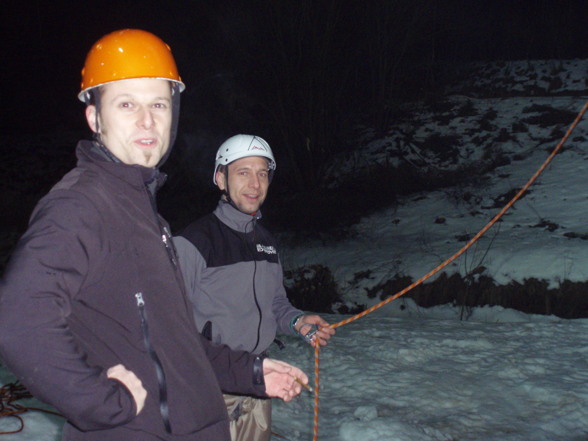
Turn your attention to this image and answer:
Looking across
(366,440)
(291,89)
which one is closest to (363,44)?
(291,89)

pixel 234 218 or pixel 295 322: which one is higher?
pixel 234 218

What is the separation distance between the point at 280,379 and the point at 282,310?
0.99 metres

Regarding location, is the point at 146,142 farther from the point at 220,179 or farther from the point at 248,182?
the point at 220,179

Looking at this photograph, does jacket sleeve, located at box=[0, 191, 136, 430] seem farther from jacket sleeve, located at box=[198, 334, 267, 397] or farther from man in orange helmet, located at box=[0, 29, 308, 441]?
jacket sleeve, located at box=[198, 334, 267, 397]

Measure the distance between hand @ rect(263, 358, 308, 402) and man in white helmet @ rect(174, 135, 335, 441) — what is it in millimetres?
774

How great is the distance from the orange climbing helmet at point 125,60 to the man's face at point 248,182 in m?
1.25

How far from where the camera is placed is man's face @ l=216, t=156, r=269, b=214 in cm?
282

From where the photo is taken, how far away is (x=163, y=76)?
5.10ft

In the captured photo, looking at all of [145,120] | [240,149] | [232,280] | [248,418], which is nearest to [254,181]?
[240,149]

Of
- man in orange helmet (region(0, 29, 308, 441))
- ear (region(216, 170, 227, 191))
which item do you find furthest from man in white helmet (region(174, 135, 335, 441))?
man in orange helmet (region(0, 29, 308, 441))

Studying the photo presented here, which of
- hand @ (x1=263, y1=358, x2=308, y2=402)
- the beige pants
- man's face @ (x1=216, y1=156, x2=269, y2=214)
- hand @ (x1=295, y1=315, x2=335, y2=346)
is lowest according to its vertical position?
the beige pants

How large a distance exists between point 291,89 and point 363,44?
3.40 metres

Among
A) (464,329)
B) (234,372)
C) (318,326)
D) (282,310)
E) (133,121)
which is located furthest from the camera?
(464,329)

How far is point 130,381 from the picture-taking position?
3.80 feet
